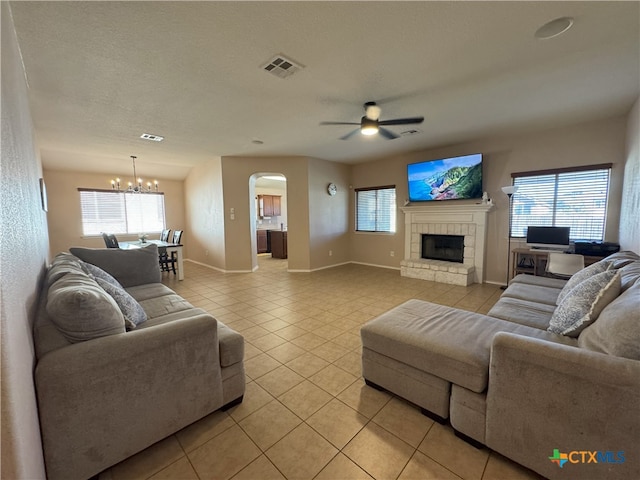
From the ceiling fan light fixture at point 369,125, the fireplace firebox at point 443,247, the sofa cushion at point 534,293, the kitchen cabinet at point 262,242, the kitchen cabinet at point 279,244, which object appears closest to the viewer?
the sofa cushion at point 534,293

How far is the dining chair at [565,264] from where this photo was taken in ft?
10.6

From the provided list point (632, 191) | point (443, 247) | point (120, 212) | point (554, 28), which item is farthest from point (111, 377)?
point (120, 212)

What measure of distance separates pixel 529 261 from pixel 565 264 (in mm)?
1098

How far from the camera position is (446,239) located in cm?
538

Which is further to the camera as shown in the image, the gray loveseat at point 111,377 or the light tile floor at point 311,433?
the light tile floor at point 311,433

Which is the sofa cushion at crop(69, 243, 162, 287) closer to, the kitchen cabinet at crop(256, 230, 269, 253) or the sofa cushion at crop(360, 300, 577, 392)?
the sofa cushion at crop(360, 300, 577, 392)

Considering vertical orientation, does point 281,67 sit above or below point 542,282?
above

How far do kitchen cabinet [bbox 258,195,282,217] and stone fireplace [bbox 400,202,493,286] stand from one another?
5.08 m

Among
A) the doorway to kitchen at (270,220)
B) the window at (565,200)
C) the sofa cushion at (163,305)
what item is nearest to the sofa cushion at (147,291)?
the sofa cushion at (163,305)

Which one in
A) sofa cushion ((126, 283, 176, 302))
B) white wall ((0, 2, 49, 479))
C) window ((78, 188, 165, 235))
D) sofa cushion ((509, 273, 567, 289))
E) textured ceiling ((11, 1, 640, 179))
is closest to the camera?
white wall ((0, 2, 49, 479))

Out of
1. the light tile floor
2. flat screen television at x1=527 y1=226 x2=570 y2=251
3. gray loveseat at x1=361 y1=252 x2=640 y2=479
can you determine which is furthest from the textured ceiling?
the light tile floor

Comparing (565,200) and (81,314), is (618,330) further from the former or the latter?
(565,200)

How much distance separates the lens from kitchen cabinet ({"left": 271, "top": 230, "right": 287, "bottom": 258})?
792cm

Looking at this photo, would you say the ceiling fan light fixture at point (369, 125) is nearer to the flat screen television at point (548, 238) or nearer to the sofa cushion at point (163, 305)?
the sofa cushion at point (163, 305)
